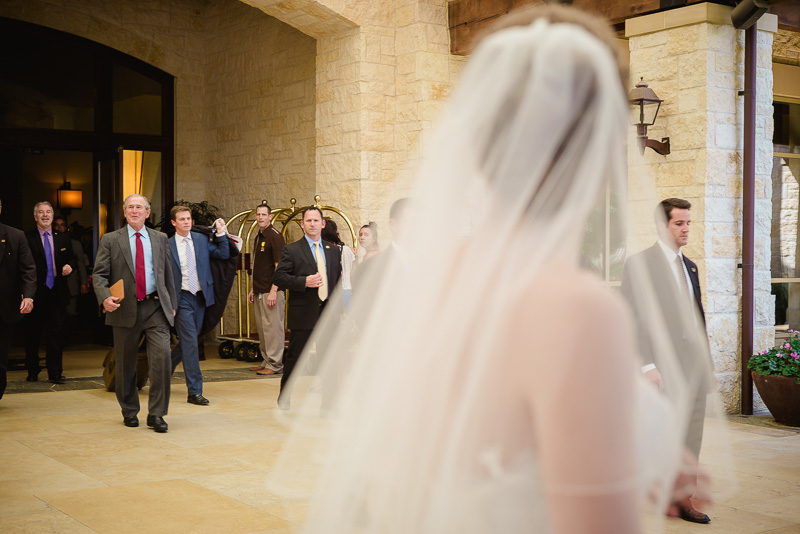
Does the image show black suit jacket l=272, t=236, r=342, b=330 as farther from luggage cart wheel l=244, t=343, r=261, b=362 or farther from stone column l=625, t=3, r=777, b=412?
luggage cart wheel l=244, t=343, r=261, b=362

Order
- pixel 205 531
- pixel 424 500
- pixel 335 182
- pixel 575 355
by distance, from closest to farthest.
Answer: pixel 575 355 → pixel 424 500 → pixel 205 531 → pixel 335 182

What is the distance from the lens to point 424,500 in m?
1.14

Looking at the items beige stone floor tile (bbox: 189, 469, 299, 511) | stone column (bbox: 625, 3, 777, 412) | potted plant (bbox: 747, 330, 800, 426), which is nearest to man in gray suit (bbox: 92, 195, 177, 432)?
beige stone floor tile (bbox: 189, 469, 299, 511)

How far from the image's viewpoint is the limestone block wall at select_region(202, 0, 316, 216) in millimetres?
12555

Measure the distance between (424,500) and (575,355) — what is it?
0.35 m

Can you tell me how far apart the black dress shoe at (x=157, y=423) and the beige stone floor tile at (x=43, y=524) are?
7.40ft

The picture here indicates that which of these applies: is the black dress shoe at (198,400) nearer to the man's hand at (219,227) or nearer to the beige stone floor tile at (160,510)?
the man's hand at (219,227)

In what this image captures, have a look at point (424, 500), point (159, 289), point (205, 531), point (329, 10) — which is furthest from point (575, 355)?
point (329, 10)

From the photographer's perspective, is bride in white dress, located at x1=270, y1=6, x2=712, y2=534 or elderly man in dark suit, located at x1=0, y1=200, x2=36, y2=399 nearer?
bride in white dress, located at x1=270, y1=6, x2=712, y2=534

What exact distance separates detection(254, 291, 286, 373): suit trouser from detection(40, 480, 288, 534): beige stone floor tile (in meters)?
5.30

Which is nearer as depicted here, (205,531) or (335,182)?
(205,531)

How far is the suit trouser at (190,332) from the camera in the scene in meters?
8.06

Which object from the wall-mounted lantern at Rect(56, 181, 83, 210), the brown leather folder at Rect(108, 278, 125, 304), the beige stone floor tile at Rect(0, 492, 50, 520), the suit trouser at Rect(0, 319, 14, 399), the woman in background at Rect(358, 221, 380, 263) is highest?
the wall-mounted lantern at Rect(56, 181, 83, 210)

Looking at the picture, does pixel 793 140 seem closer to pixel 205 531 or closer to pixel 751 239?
pixel 751 239
